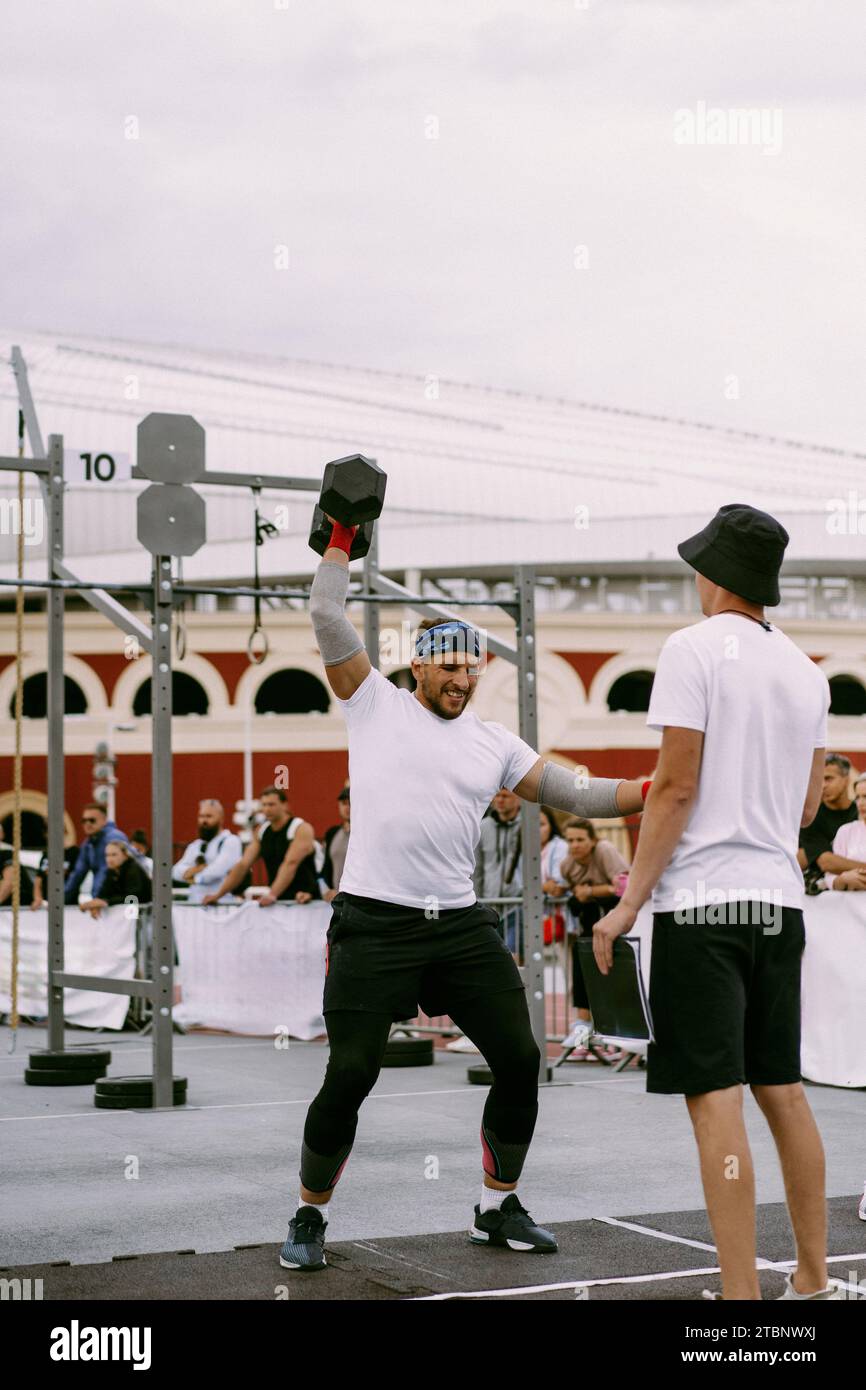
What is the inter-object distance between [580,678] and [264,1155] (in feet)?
120

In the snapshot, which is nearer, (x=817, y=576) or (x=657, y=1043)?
(x=657, y=1043)

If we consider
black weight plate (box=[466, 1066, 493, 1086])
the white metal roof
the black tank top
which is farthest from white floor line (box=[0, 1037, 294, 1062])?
the white metal roof

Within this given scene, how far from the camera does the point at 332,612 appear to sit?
501 cm

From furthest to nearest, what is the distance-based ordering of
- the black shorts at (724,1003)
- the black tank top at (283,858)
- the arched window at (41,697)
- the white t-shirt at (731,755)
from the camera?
the arched window at (41,697), the black tank top at (283,858), the white t-shirt at (731,755), the black shorts at (724,1003)

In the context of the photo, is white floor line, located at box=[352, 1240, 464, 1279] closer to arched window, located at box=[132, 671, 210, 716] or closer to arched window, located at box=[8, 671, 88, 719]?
arched window, located at box=[8, 671, 88, 719]

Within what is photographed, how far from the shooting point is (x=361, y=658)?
201 inches

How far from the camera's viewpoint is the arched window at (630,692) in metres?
44.7

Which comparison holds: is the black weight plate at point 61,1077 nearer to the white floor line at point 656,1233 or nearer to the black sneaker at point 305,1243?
the white floor line at point 656,1233

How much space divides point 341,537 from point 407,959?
130cm

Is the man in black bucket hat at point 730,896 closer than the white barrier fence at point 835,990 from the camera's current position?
Yes

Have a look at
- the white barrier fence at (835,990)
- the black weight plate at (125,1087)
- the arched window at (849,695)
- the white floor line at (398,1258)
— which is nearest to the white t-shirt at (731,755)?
the white floor line at (398,1258)

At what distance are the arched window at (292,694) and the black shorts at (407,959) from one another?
3831cm
